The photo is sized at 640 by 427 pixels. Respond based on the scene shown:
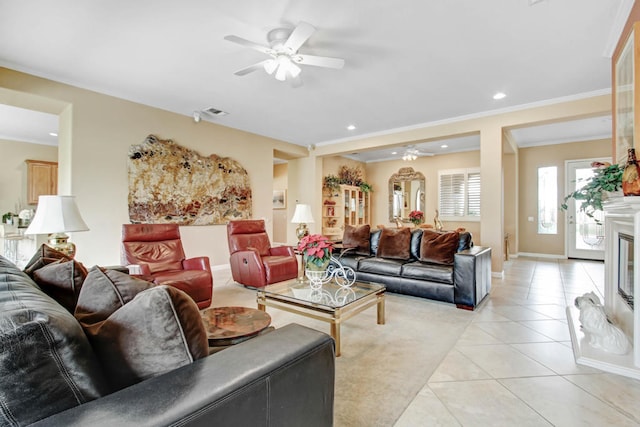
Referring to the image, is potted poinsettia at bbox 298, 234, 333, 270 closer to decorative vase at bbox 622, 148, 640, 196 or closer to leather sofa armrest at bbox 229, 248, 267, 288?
leather sofa armrest at bbox 229, 248, 267, 288

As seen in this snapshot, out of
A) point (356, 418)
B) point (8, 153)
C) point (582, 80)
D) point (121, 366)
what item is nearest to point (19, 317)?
point (121, 366)

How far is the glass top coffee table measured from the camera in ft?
7.69

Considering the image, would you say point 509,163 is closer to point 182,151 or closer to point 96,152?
point 182,151

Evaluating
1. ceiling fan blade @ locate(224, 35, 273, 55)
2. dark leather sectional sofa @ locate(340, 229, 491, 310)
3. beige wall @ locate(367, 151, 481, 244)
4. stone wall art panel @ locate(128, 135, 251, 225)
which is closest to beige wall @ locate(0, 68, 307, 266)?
stone wall art panel @ locate(128, 135, 251, 225)

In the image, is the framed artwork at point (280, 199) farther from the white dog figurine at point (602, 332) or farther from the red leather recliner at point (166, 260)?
the white dog figurine at point (602, 332)

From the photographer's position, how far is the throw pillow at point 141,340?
0.84 metres

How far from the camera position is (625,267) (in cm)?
246

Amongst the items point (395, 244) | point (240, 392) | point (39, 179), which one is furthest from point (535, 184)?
point (39, 179)

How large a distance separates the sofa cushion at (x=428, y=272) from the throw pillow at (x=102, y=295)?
10.5 ft

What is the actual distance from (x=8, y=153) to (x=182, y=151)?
417 centimetres

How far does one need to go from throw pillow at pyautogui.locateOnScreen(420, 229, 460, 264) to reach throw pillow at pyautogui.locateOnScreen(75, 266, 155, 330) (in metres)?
3.51

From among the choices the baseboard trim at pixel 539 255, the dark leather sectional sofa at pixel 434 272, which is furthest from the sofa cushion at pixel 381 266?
the baseboard trim at pixel 539 255

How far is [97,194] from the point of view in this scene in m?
4.12

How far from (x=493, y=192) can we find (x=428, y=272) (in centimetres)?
219
